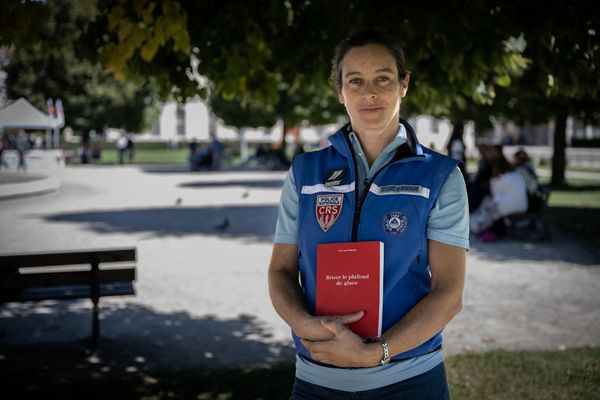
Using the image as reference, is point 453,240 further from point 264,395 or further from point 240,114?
point 240,114

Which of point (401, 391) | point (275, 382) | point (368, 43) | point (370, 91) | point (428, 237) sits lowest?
point (275, 382)

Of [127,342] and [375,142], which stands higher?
[375,142]

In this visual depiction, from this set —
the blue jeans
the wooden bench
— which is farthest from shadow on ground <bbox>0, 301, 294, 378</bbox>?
the blue jeans

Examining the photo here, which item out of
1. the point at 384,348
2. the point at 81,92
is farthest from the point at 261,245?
the point at 81,92

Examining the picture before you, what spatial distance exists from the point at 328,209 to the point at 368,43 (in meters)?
0.56

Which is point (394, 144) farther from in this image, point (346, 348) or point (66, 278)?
point (66, 278)

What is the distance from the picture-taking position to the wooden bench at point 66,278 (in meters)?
5.68

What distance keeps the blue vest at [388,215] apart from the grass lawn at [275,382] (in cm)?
303

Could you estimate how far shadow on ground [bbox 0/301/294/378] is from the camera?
18.2ft

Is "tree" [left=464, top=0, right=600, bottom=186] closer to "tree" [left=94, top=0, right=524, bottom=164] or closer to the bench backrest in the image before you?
"tree" [left=94, top=0, right=524, bottom=164]

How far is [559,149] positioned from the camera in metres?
23.1

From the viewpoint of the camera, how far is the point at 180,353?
5.88 metres

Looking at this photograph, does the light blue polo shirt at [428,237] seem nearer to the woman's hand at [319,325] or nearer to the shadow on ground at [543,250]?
the woman's hand at [319,325]

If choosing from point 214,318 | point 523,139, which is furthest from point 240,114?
point 523,139
